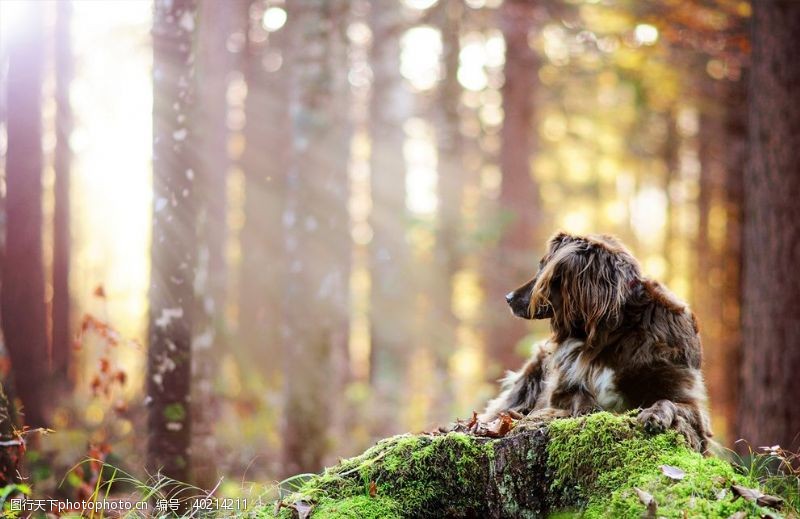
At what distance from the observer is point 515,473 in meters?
4.11

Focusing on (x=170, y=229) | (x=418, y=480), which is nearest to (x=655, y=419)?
(x=418, y=480)

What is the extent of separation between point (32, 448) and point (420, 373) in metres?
21.3

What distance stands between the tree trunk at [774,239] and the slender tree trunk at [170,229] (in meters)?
6.23

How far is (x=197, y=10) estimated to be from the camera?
6.51 meters

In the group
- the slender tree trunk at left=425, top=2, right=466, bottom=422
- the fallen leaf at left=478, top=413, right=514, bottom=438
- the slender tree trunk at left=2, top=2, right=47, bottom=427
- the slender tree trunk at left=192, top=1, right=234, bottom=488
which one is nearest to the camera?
the fallen leaf at left=478, top=413, right=514, bottom=438

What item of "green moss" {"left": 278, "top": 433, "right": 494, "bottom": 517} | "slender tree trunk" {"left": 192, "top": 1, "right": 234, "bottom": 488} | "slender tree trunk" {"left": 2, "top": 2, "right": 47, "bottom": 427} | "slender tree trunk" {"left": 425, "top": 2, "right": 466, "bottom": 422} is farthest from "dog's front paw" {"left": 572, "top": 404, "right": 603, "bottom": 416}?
"slender tree trunk" {"left": 425, "top": 2, "right": 466, "bottom": 422}

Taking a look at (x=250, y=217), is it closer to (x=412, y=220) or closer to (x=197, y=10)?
(x=412, y=220)

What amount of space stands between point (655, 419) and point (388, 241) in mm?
21444

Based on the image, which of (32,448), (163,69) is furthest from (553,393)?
(32,448)

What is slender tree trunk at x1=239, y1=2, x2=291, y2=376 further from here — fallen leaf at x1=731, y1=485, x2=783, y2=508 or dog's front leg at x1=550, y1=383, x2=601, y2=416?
fallen leaf at x1=731, y1=485, x2=783, y2=508

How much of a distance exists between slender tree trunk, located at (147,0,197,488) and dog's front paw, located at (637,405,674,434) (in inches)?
155

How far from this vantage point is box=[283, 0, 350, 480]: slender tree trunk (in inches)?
441

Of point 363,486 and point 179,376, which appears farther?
point 179,376

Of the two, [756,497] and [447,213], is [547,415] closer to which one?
[756,497]
